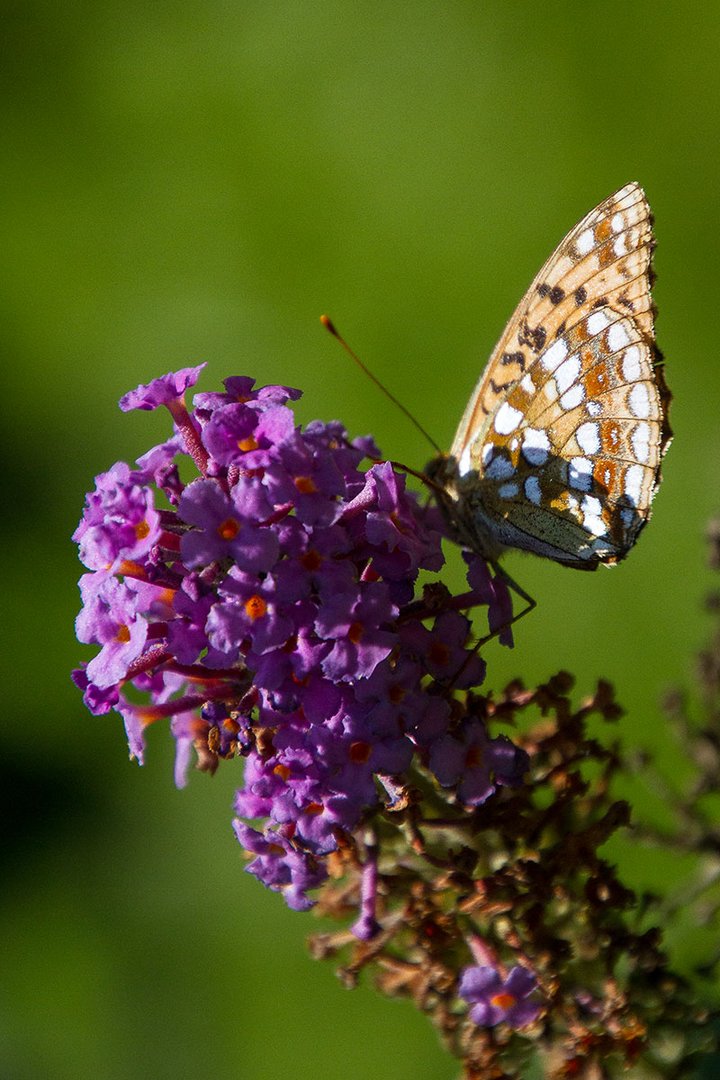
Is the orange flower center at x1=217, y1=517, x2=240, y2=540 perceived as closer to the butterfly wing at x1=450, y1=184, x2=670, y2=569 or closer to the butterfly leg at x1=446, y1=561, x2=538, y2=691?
the butterfly leg at x1=446, y1=561, x2=538, y2=691

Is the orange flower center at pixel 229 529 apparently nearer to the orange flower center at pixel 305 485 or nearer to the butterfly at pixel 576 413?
the orange flower center at pixel 305 485

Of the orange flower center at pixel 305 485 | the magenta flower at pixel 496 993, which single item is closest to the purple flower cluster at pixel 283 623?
the orange flower center at pixel 305 485

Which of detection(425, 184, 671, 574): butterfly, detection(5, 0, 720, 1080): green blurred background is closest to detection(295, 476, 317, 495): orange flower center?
detection(425, 184, 671, 574): butterfly

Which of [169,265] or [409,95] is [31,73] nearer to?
[169,265]

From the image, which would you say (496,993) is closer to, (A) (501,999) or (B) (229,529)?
(A) (501,999)

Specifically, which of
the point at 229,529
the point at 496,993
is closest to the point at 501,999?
the point at 496,993

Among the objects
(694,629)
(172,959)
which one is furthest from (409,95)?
(172,959)
